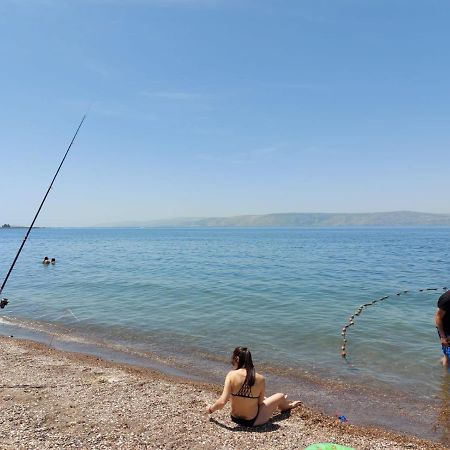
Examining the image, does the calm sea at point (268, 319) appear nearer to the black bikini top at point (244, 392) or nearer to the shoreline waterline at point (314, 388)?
the shoreline waterline at point (314, 388)

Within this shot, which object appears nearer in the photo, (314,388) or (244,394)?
(244,394)

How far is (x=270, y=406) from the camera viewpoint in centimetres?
754

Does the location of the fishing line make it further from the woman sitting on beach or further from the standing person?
the woman sitting on beach

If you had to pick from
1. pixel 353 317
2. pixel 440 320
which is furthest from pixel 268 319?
pixel 440 320

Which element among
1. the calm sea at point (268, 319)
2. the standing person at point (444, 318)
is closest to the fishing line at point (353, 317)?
the calm sea at point (268, 319)

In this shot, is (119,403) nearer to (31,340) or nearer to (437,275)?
(31,340)

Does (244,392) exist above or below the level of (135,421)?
above

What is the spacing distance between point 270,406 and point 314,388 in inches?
108

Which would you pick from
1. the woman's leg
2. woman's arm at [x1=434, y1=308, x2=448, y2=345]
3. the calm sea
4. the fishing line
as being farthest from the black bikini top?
the fishing line

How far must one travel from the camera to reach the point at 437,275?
3128 centimetres

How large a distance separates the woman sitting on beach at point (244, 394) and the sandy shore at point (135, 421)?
19cm

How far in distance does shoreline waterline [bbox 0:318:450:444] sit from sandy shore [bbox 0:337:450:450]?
694 mm

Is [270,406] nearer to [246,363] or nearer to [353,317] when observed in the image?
[246,363]

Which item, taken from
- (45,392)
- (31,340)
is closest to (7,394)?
(45,392)
